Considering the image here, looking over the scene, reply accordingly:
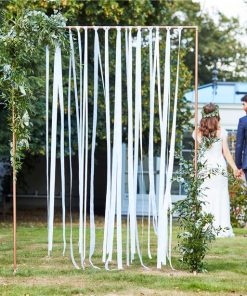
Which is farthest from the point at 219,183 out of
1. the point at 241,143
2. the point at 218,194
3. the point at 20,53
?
the point at 20,53

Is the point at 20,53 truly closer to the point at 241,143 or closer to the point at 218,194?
the point at 241,143

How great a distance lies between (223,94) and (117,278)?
16.9 meters

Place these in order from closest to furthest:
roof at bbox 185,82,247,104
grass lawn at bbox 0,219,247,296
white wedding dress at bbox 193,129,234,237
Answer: grass lawn at bbox 0,219,247,296 → white wedding dress at bbox 193,129,234,237 → roof at bbox 185,82,247,104

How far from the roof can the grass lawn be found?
13911 millimetres

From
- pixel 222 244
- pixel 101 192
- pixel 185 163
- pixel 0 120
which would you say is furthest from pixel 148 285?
pixel 101 192

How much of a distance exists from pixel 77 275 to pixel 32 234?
4878 millimetres

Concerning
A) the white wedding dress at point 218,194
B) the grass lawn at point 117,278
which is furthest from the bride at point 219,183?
the grass lawn at point 117,278

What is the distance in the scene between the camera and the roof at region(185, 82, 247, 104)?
22.3 meters

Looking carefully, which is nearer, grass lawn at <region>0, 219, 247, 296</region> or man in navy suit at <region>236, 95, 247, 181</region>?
grass lawn at <region>0, 219, 247, 296</region>

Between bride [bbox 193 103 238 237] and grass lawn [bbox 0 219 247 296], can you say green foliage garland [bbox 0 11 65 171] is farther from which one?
bride [bbox 193 103 238 237]

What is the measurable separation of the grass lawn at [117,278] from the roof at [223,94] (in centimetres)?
1391

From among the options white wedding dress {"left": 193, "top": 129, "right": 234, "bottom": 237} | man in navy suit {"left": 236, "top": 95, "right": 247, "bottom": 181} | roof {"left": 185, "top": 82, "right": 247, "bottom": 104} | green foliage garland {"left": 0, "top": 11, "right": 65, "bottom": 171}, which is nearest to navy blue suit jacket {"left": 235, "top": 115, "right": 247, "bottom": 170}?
man in navy suit {"left": 236, "top": 95, "right": 247, "bottom": 181}

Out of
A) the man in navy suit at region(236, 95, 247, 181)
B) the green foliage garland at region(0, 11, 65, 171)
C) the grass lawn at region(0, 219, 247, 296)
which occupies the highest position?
the green foliage garland at region(0, 11, 65, 171)

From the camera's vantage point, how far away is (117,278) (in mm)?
6566
